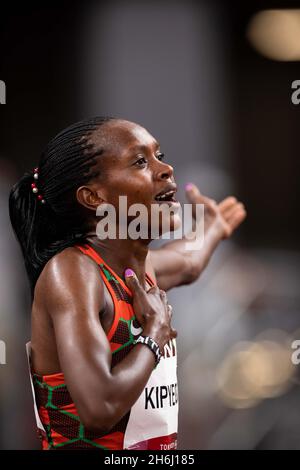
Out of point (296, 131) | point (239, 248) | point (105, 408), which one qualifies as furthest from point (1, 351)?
point (296, 131)

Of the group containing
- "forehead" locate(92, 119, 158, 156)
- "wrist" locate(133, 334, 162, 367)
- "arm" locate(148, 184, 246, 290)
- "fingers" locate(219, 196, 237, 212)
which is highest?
"forehead" locate(92, 119, 158, 156)

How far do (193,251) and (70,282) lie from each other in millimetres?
1074

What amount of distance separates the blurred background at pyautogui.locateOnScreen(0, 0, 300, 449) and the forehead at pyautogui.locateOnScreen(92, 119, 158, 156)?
2.72 m

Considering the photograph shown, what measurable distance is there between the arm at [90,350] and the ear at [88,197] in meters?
0.21

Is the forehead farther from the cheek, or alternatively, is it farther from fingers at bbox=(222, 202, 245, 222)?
fingers at bbox=(222, 202, 245, 222)

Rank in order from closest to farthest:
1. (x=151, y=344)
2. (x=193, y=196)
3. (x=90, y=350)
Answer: (x=90, y=350)
(x=151, y=344)
(x=193, y=196)

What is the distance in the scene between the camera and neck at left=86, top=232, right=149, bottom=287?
2328 millimetres

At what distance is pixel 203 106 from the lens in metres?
6.14

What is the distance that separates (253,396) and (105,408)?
2.97 m

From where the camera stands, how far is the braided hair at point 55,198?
7.45 feet

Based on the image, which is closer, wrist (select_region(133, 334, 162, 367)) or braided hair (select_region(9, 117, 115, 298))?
wrist (select_region(133, 334, 162, 367))

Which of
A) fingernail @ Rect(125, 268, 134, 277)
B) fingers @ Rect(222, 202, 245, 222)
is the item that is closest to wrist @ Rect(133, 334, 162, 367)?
fingernail @ Rect(125, 268, 134, 277)

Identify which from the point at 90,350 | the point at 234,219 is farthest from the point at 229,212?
the point at 90,350

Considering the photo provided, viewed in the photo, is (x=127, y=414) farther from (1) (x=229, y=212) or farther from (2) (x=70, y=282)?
(1) (x=229, y=212)
